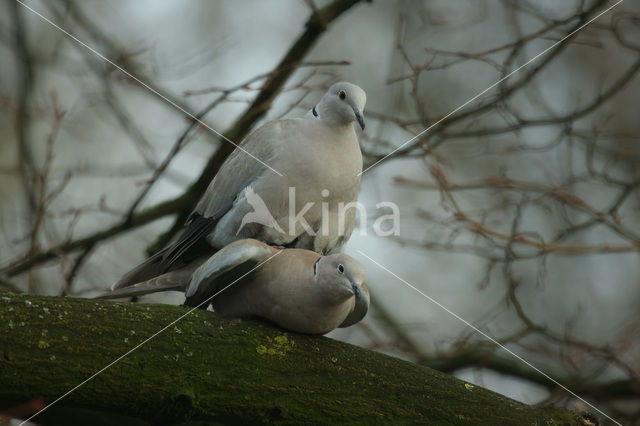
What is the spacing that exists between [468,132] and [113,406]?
93.5 inches

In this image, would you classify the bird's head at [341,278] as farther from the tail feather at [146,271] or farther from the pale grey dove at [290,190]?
the tail feather at [146,271]

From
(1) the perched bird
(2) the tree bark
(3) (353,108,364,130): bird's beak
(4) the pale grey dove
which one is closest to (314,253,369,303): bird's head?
A: (1) the perched bird

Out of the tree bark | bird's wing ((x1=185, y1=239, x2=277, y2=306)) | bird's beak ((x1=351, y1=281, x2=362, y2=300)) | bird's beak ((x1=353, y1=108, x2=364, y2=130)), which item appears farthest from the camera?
bird's beak ((x1=353, y1=108, x2=364, y2=130))

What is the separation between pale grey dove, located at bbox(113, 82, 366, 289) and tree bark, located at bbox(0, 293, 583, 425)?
494mm

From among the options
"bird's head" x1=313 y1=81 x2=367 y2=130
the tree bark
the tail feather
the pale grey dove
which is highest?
"bird's head" x1=313 y1=81 x2=367 y2=130

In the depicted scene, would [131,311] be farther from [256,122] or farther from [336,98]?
[256,122]

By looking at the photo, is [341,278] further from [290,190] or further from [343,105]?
[343,105]

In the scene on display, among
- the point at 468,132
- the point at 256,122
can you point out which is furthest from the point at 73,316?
the point at 468,132

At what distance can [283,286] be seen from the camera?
8.09 ft

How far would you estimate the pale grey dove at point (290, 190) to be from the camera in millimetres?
2766

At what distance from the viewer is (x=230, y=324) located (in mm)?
2363

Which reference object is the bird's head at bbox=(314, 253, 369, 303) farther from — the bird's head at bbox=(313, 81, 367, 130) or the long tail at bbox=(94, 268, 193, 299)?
the long tail at bbox=(94, 268, 193, 299)

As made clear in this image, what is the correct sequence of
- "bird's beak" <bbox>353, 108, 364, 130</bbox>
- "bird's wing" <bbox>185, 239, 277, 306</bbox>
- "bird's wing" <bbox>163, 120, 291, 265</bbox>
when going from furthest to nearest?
"bird's wing" <bbox>163, 120, 291, 265</bbox> → "bird's beak" <bbox>353, 108, 364, 130</bbox> → "bird's wing" <bbox>185, 239, 277, 306</bbox>

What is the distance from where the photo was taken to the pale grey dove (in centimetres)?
277
